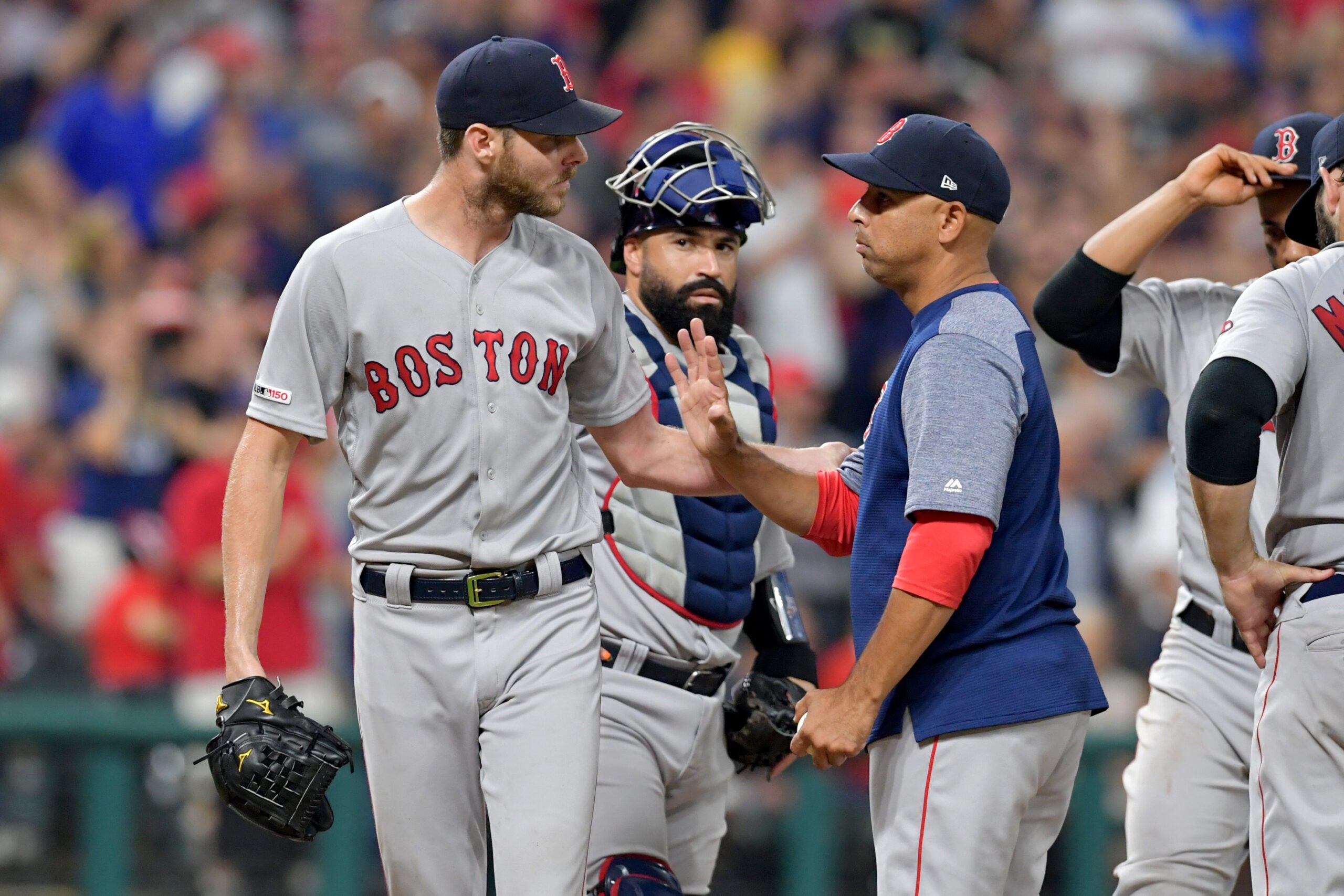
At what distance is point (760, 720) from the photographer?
417 centimetres

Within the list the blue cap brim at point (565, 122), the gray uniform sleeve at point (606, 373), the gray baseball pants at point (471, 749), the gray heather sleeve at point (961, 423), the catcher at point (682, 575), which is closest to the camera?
the gray heather sleeve at point (961, 423)

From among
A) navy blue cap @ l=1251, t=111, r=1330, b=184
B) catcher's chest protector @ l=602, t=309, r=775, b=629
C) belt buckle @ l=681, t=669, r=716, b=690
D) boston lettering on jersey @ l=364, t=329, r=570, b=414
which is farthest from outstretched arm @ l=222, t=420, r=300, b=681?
navy blue cap @ l=1251, t=111, r=1330, b=184

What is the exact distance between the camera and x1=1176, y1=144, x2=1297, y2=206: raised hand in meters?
4.10

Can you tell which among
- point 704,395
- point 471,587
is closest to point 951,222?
point 704,395

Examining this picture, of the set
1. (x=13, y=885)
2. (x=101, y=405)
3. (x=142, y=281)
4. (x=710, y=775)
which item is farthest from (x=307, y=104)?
(x=710, y=775)

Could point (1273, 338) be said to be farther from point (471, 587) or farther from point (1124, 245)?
point (471, 587)

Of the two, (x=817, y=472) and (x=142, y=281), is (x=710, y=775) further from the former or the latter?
(x=142, y=281)

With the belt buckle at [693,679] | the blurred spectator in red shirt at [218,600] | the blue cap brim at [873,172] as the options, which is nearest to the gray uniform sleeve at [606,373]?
the blue cap brim at [873,172]

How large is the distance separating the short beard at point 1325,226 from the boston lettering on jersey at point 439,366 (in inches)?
64.8

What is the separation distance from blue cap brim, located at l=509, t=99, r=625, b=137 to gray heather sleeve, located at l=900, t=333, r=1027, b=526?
0.82 m

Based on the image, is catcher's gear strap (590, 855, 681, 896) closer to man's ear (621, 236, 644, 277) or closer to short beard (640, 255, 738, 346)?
short beard (640, 255, 738, 346)

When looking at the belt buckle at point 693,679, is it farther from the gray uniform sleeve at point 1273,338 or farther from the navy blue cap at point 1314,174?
the navy blue cap at point 1314,174

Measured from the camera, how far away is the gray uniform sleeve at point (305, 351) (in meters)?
3.34

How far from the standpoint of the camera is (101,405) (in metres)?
7.19
